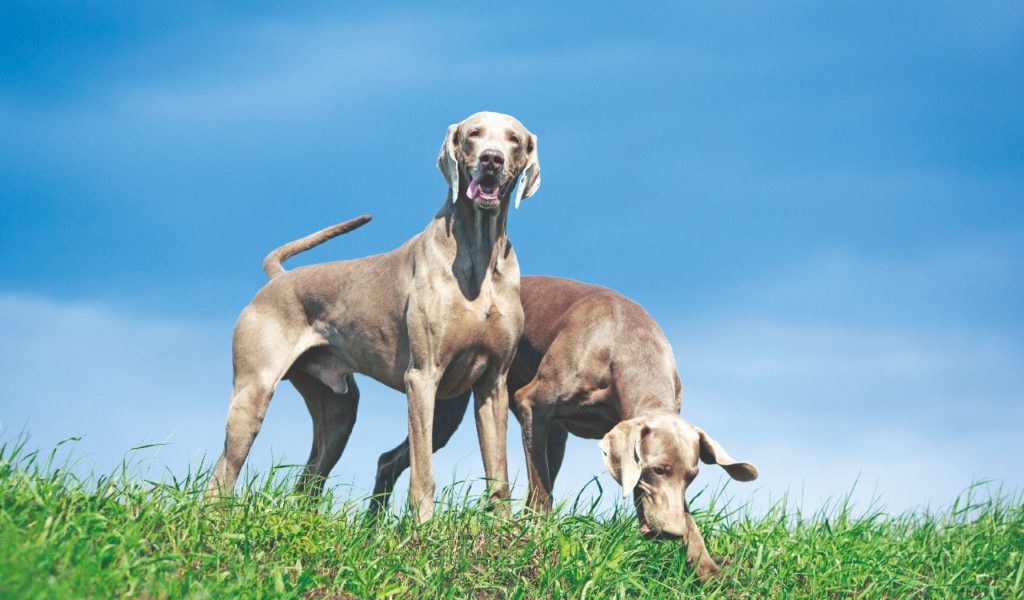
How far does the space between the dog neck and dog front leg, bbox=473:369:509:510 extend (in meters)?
0.68

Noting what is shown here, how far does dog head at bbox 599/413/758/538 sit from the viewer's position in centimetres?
669

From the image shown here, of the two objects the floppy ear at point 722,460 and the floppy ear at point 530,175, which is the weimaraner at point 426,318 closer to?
the floppy ear at point 530,175

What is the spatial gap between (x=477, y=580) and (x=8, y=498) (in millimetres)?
2538

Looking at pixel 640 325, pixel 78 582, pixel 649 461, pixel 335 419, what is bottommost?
pixel 78 582

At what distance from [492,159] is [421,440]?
1.88 m

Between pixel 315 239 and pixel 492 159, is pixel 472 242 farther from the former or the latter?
pixel 315 239

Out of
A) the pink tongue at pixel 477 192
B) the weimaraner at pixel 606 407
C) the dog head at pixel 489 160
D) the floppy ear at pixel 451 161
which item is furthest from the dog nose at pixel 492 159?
the weimaraner at pixel 606 407

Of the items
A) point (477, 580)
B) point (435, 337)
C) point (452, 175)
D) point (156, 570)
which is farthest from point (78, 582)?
point (452, 175)

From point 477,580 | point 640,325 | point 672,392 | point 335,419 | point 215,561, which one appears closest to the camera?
point 215,561

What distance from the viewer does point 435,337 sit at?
289 inches

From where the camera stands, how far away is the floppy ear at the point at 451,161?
7.29 meters

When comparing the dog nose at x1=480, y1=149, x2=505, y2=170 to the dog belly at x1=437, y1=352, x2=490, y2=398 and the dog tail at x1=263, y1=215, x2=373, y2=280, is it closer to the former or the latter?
the dog belly at x1=437, y1=352, x2=490, y2=398

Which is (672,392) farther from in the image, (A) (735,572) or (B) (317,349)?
(B) (317,349)

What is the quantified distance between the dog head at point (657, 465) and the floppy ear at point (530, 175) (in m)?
1.65
